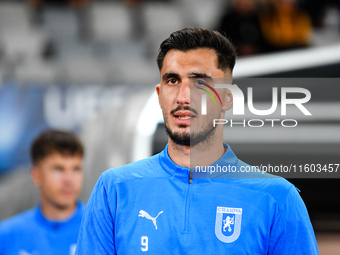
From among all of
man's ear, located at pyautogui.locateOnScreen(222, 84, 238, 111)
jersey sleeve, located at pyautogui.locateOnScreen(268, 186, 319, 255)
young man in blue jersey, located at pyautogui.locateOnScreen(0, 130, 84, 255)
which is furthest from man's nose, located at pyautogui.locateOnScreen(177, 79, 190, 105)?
young man in blue jersey, located at pyautogui.locateOnScreen(0, 130, 84, 255)

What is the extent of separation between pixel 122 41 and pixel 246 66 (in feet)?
19.5

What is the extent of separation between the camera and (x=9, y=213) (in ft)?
11.6

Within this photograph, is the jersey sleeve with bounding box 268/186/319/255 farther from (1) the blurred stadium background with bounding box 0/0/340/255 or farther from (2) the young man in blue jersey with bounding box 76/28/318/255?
(1) the blurred stadium background with bounding box 0/0/340/255

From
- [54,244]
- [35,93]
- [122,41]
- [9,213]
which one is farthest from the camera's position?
[122,41]

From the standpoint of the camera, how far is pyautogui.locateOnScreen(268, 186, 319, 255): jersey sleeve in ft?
3.55

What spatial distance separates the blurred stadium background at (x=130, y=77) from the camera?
1.44 metres

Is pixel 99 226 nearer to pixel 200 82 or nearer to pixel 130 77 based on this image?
pixel 200 82

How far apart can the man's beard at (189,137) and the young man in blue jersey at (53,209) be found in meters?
1.19

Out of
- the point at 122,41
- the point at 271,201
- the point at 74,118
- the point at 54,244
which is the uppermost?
the point at 122,41

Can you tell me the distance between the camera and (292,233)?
108cm

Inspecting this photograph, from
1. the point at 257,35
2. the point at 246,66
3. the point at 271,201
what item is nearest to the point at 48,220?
the point at 246,66

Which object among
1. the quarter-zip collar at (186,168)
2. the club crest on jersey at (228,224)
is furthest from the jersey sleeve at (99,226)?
the club crest on jersey at (228,224)

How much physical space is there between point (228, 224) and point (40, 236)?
148 centimetres

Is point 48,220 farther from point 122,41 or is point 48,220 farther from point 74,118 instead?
point 122,41
